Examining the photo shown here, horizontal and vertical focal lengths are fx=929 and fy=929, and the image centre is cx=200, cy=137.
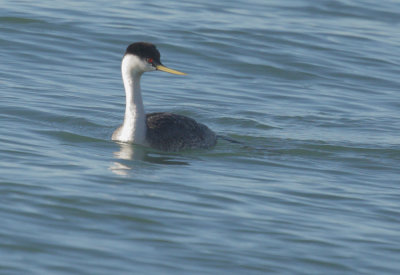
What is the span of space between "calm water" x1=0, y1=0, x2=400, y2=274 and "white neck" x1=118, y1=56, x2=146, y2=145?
0.20m

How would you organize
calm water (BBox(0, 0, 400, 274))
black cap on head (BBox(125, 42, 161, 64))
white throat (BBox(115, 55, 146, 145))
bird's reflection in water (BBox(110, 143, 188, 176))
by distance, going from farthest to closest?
white throat (BBox(115, 55, 146, 145)), black cap on head (BBox(125, 42, 161, 64)), bird's reflection in water (BBox(110, 143, 188, 176)), calm water (BBox(0, 0, 400, 274))

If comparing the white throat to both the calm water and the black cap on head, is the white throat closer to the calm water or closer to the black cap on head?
the black cap on head

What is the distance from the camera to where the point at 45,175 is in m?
10.2

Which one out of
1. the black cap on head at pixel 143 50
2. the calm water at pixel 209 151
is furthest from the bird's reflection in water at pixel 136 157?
the black cap on head at pixel 143 50

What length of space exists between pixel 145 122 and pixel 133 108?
252 mm

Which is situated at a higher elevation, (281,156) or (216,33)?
(216,33)

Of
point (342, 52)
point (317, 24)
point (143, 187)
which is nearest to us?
point (143, 187)

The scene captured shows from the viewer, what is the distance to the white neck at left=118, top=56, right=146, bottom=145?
1208 cm

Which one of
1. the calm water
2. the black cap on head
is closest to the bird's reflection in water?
the calm water

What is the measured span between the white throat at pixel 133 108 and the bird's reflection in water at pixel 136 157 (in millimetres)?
124

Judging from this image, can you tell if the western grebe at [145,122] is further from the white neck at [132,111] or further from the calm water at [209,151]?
the calm water at [209,151]

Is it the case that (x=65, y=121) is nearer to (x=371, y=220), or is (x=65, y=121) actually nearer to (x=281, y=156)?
(x=281, y=156)

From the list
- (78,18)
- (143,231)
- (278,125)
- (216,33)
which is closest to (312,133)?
(278,125)

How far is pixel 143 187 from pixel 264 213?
1.47m
